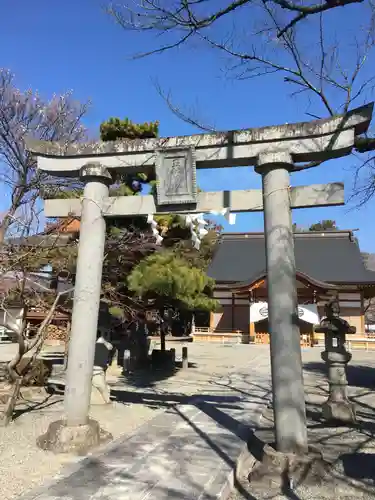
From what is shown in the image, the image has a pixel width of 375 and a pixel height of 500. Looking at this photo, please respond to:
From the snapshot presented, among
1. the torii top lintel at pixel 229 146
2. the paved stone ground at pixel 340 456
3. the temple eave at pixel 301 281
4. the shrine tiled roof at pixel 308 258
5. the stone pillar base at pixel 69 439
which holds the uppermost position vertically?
the shrine tiled roof at pixel 308 258

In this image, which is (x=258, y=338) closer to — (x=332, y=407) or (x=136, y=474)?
(x=332, y=407)

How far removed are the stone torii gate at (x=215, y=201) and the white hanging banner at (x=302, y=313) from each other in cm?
1956

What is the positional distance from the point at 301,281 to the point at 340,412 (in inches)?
774

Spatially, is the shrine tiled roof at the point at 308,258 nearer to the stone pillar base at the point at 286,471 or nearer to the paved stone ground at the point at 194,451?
the paved stone ground at the point at 194,451

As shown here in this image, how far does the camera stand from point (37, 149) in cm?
596

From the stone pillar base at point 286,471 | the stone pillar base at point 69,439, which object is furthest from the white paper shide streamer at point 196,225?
the stone pillar base at point 286,471

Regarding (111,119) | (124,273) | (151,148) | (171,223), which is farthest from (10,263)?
(111,119)

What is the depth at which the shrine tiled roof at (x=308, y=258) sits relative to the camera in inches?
1152

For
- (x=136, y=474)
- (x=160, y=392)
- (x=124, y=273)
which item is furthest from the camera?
(x=124, y=273)

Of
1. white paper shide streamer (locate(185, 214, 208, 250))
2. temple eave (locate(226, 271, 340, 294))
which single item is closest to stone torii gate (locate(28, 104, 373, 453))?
white paper shide streamer (locate(185, 214, 208, 250))

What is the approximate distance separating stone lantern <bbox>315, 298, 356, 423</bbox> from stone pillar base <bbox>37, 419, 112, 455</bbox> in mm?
4267

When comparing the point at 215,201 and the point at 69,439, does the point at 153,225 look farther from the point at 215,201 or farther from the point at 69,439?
the point at 69,439

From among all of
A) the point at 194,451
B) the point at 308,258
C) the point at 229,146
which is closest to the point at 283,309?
the point at 194,451

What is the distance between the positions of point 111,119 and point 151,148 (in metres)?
6.29
